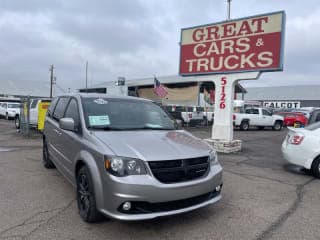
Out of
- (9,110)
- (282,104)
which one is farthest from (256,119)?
(282,104)

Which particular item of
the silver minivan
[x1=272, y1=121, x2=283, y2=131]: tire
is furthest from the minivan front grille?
[x1=272, y1=121, x2=283, y2=131]: tire

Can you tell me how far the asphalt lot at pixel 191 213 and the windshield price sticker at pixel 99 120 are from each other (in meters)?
1.32

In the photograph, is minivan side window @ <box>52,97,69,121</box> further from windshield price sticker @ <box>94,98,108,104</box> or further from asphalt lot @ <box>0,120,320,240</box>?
asphalt lot @ <box>0,120,320,240</box>

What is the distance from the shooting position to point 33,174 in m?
6.12

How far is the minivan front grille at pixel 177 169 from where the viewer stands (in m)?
3.32

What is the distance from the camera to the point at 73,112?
473 cm

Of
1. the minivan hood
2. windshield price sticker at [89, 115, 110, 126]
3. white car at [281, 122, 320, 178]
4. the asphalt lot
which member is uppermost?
windshield price sticker at [89, 115, 110, 126]

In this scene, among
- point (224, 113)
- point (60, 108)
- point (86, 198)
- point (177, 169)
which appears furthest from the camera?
point (224, 113)

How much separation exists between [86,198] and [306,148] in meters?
5.25

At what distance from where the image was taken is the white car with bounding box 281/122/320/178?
6.46 m

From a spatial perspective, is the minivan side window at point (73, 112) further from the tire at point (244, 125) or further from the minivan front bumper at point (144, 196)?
the tire at point (244, 125)

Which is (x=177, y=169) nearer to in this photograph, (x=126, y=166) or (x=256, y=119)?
(x=126, y=166)

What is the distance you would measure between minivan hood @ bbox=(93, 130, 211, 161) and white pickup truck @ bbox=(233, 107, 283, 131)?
17212mm

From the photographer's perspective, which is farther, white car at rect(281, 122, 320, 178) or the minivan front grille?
white car at rect(281, 122, 320, 178)
